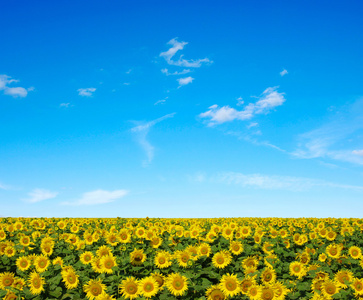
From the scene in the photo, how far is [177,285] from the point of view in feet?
19.1

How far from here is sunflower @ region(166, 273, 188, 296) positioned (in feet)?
19.0

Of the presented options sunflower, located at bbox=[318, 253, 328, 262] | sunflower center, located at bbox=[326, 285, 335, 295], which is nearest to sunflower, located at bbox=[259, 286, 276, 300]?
sunflower center, located at bbox=[326, 285, 335, 295]

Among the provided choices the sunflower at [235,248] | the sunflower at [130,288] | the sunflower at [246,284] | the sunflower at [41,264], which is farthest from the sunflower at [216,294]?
the sunflower at [41,264]

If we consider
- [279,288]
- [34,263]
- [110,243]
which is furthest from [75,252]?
[279,288]

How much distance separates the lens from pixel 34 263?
26.8ft

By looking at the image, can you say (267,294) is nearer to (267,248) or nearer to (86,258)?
(86,258)

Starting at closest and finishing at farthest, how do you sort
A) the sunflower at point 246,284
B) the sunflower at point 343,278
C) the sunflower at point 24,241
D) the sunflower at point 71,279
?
the sunflower at point 246,284, the sunflower at point 71,279, the sunflower at point 343,278, the sunflower at point 24,241

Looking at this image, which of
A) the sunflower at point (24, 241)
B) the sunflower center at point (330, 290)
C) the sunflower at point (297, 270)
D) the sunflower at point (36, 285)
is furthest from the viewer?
the sunflower at point (24, 241)

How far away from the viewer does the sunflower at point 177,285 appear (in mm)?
5789

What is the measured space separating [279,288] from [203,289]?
140 cm

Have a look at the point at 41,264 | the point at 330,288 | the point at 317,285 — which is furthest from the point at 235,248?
the point at 41,264

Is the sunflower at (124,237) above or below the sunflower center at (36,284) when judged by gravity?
above

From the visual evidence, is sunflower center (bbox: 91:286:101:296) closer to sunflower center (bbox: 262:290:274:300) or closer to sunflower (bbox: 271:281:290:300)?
sunflower center (bbox: 262:290:274:300)

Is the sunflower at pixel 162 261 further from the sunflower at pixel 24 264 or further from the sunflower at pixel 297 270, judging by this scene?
the sunflower at pixel 24 264
